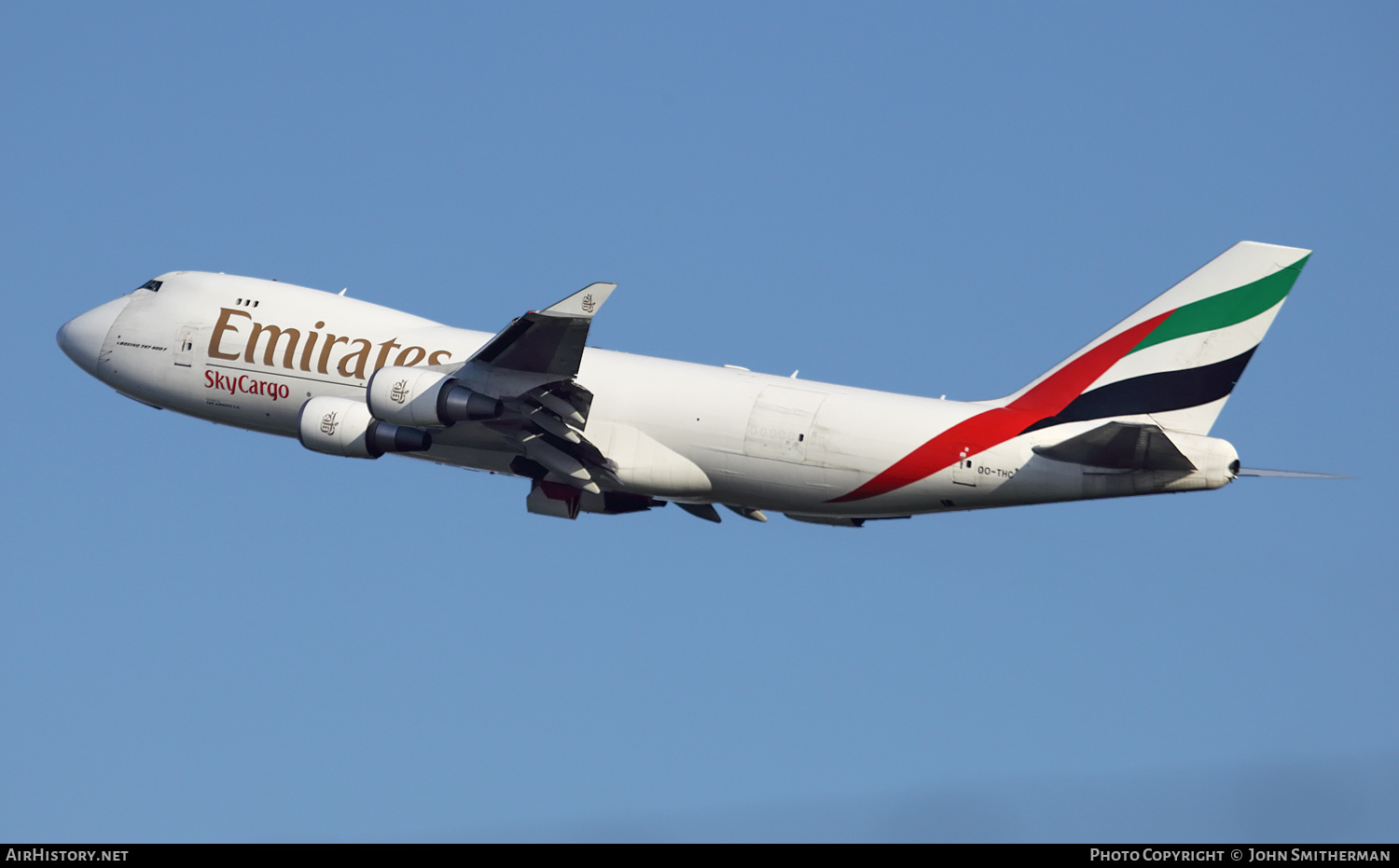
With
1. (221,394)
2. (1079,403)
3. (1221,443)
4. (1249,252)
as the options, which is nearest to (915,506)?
(1079,403)

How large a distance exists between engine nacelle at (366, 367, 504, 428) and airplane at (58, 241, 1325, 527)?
0.04 m

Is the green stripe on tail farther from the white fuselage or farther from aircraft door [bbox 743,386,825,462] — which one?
aircraft door [bbox 743,386,825,462]

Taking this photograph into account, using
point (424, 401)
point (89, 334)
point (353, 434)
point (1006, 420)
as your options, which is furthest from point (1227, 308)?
point (89, 334)

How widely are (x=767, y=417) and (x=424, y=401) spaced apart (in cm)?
728

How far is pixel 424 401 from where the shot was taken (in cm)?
3347

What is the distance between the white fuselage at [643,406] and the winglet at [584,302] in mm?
3515

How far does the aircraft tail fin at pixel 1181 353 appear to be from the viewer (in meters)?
32.4

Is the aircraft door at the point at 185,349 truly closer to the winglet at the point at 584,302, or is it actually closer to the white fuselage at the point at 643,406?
the white fuselage at the point at 643,406

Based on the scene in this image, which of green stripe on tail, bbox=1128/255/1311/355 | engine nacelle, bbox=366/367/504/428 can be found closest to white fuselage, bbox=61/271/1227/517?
engine nacelle, bbox=366/367/504/428

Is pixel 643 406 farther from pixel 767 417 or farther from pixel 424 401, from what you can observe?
pixel 424 401

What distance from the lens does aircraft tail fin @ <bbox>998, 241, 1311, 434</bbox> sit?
32.4 meters
